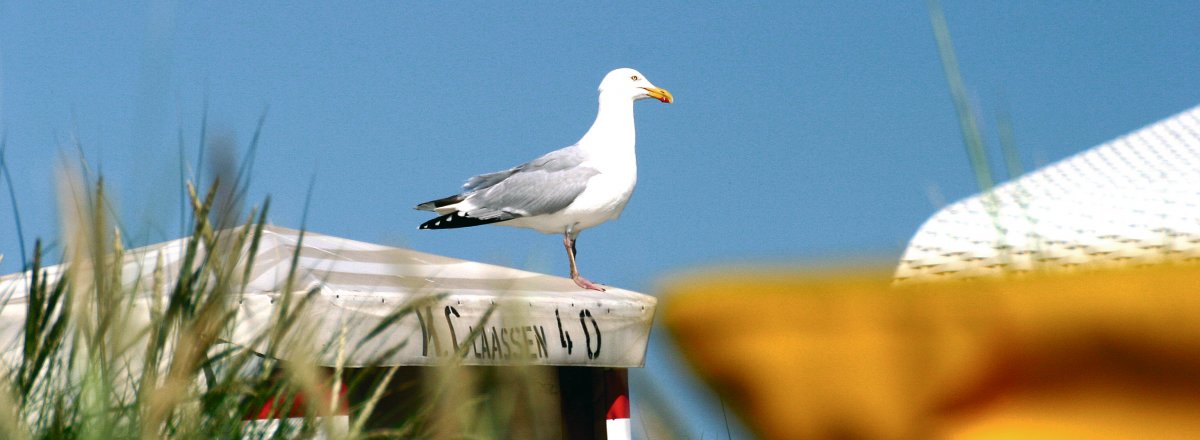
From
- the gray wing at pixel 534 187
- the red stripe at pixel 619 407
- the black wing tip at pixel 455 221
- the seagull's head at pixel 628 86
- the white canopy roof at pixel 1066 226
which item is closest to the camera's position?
the white canopy roof at pixel 1066 226

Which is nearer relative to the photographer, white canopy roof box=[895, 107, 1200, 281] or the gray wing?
white canopy roof box=[895, 107, 1200, 281]

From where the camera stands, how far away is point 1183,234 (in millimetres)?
1078

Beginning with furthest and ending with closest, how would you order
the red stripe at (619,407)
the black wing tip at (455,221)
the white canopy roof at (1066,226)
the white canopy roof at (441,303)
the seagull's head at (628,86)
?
the seagull's head at (628,86), the black wing tip at (455,221), the red stripe at (619,407), the white canopy roof at (441,303), the white canopy roof at (1066,226)

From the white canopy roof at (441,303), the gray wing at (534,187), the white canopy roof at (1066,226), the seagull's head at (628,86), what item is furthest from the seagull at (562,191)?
the white canopy roof at (1066,226)

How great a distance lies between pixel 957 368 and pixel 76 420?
Result: 1012mm

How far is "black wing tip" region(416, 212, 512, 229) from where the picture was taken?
583cm

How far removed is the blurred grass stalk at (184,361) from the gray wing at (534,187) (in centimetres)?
412

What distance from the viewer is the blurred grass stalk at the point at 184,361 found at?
109 cm

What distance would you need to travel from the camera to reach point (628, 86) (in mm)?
6340

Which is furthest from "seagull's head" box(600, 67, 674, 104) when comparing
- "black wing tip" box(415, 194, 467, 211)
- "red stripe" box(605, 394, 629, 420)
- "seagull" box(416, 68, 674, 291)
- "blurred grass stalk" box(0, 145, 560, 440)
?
"blurred grass stalk" box(0, 145, 560, 440)

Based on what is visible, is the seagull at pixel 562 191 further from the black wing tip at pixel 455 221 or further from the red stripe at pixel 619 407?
the red stripe at pixel 619 407

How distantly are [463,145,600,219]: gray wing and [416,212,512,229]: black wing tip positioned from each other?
2 centimetres

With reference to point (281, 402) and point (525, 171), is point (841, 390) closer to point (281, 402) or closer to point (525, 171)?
point (281, 402)

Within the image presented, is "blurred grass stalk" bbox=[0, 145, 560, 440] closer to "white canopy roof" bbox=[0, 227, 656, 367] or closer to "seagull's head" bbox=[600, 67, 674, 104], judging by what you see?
"white canopy roof" bbox=[0, 227, 656, 367]
